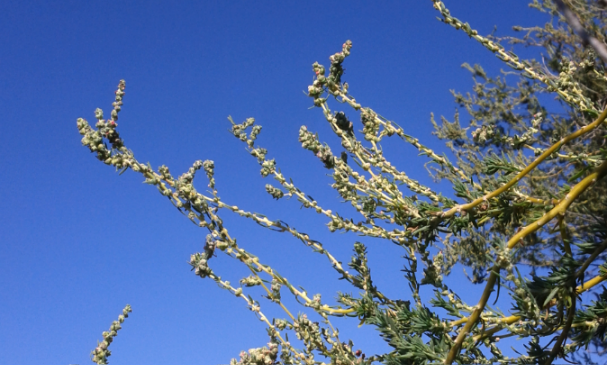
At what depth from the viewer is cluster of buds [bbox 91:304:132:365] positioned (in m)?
2.87

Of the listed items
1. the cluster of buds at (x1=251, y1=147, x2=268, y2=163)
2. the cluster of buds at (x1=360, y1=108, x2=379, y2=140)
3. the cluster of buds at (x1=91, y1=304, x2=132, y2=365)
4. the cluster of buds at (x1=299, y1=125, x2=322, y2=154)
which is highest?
the cluster of buds at (x1=360, y1=108, x2=379, y2=140)

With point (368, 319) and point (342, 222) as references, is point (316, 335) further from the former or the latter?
point (342, 222)

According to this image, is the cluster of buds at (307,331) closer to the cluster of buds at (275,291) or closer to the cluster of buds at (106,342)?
the cluster of buds at (275,291)

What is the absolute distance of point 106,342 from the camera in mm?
2879

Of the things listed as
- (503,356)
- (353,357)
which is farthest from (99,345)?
(503,356)

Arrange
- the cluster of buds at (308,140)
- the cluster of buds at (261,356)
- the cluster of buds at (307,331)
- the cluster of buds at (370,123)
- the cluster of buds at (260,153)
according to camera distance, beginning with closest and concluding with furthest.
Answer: the cluster of buds at (261,356), the cluster of buds at (307,331), the cluster of buds at (308,140), the cluster of buds at (260,153), the cluster of buds at (370,123)

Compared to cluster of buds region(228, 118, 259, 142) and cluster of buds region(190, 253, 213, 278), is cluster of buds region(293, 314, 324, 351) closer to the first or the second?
cluster of buds region(190, 253, 213, 278)

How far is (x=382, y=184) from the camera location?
279 centimetres

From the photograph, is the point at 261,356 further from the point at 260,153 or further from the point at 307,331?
the point at 260,153

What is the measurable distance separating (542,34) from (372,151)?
6.81 metres

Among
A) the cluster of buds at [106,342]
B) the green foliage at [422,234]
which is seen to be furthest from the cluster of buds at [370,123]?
the cluster of buds at [106,342]

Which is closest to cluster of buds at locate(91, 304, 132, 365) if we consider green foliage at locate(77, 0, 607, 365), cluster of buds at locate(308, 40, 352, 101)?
green foliage at locate(77, 0, 607, 365)

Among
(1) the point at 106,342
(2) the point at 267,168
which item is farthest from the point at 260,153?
(1) the point at 106,342

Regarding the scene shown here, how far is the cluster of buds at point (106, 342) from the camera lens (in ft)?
9.40
